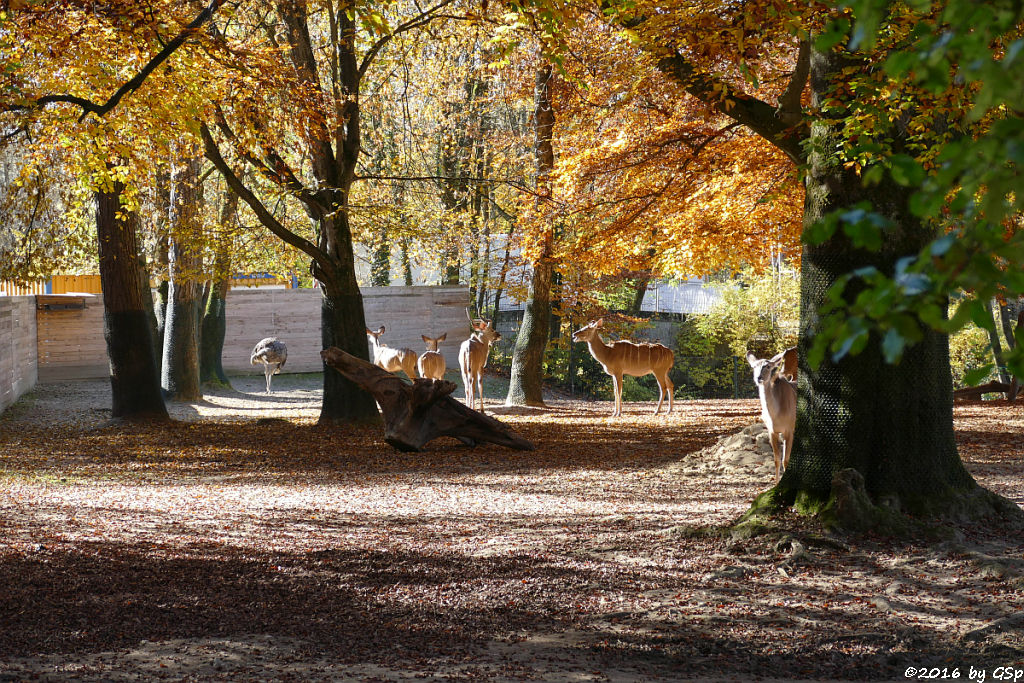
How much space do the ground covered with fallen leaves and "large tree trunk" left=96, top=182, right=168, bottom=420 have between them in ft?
12.7

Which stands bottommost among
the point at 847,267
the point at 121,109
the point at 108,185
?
the point at 847,267

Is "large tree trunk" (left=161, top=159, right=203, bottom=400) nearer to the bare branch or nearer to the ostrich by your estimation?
the ostrich

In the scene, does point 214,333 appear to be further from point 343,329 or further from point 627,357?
point 627,357

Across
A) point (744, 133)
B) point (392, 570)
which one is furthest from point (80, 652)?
point (744, 133)

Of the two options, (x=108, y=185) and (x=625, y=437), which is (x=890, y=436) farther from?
(x=108, y=185)

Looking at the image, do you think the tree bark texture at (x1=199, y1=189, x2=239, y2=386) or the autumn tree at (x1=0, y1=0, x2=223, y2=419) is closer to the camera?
the autumn tree at (x1=0, y1=0, x2=223, y2=419)

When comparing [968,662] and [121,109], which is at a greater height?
[121,109]

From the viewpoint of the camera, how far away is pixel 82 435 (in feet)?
44.2

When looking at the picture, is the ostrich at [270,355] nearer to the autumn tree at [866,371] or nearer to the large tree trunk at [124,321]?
the large tree trunk at [124,321]

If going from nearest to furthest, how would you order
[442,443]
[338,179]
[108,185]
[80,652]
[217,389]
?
[80,652] < [108,185] < [442,443] < [338,179] < [217,389]

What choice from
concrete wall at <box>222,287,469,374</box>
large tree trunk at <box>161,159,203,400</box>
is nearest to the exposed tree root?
large tree trunk at <box>161,159,203,400</box>

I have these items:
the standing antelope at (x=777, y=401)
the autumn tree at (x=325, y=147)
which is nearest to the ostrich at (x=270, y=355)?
the autumn tree at (x=325, y=147)

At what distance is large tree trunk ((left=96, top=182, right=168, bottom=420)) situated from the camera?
47.1 feet

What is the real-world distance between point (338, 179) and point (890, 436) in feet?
30.2
